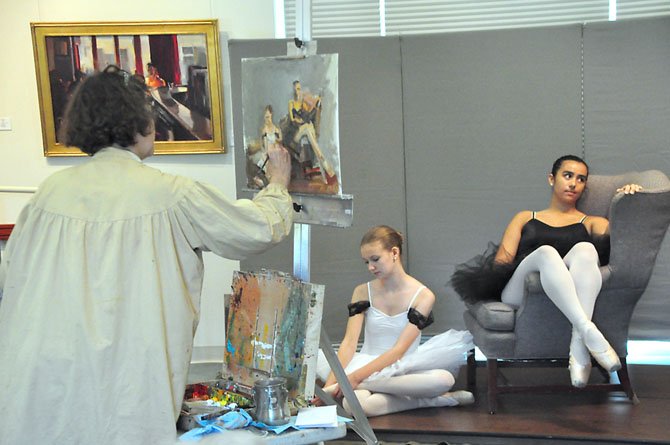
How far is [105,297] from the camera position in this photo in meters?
1.90

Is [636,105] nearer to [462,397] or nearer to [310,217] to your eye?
[462,397]

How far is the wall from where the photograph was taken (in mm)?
4676

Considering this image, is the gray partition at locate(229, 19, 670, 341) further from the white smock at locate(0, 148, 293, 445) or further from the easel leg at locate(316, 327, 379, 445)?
the white smock at locate(0, 148, 293, 445)

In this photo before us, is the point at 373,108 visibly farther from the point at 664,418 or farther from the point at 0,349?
the point at 0,349

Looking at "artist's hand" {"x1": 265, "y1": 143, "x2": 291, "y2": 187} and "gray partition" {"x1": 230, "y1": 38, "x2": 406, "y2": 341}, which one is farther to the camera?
"gray partition" {"x1": 230, "y1": 38, "x2": 406, "y2": 341}

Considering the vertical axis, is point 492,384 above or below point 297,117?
below

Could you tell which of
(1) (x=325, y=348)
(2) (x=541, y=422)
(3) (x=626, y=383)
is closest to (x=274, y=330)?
(1) (x=325, y=348)

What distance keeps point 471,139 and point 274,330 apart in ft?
8.74

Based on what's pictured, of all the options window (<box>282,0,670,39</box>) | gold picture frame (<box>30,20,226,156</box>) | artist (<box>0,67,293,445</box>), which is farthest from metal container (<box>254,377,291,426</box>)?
window (<box>282,0,670,39</box>)

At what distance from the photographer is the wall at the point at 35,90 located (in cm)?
468

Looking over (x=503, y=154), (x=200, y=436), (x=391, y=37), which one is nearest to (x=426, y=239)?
(x=503, y=154)

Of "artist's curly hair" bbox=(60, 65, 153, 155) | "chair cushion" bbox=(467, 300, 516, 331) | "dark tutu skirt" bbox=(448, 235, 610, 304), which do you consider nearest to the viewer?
"artist's curly hair" bbox=(60, 65, 153, 155)

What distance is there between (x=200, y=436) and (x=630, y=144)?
3408mm

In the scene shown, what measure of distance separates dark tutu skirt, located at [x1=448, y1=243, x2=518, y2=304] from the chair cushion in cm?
13
